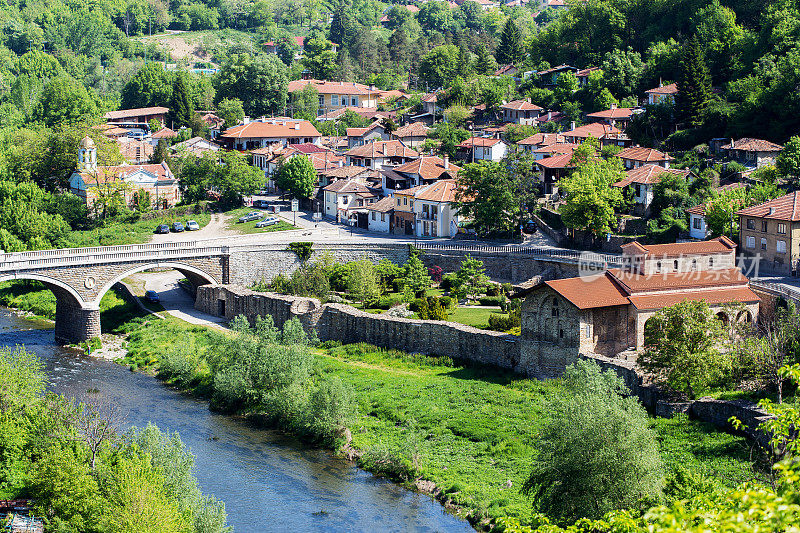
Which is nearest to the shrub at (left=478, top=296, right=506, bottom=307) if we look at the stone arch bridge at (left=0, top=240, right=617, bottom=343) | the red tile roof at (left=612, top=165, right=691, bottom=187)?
the stone arch bridge at (left=0, top=240, right=617, bottom=343)

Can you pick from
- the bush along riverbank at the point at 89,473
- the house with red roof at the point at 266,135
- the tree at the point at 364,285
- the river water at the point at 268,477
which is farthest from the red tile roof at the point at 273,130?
the bush along riverbank at the point at 89,473

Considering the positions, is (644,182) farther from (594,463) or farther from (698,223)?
(594,463)

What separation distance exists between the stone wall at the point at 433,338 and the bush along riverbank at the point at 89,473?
1870cm

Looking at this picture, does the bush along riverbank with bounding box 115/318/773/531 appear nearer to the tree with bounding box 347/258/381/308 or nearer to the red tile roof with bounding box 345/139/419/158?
the tree with bounding box 347/258/381/308

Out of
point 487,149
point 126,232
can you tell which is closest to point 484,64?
point 487,149

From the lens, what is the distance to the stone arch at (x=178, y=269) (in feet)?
210

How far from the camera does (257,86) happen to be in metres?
127

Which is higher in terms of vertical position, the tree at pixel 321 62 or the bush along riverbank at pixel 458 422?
A: the tree at pixel 321 62

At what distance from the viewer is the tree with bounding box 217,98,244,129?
118125 mm

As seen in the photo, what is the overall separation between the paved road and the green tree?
Result: 52180mm

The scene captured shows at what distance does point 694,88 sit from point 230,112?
56.3 m

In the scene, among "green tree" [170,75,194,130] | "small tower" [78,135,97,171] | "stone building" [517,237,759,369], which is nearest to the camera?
"stone building" [517,237,759,369]

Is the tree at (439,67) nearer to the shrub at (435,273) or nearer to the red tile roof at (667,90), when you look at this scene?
the red tile roof at (667,90)

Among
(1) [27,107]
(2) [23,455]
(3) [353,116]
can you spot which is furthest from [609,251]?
(1) [27,107]
